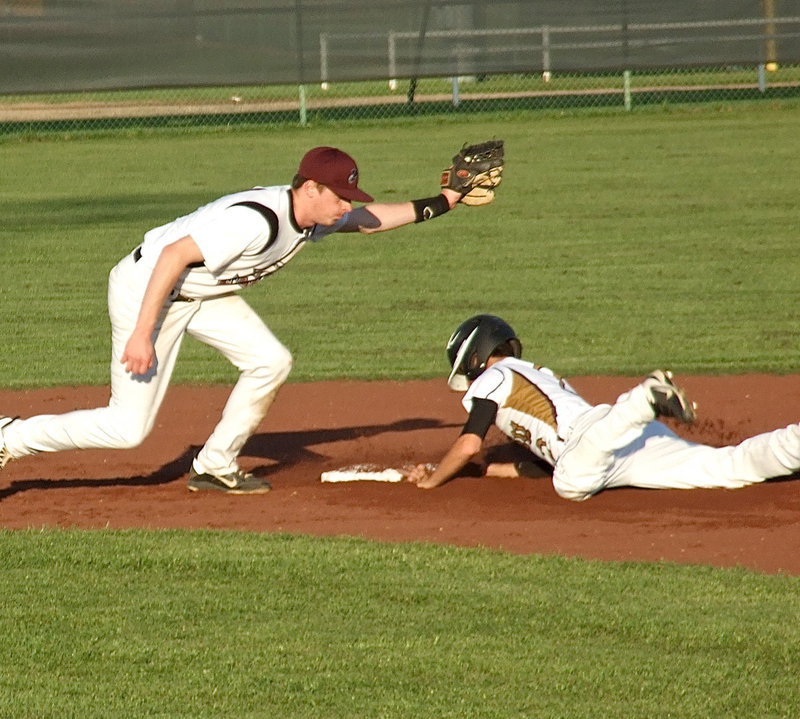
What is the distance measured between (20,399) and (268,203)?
3.78 meters

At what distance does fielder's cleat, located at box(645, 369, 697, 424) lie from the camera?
647cm

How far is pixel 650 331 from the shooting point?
1171cm

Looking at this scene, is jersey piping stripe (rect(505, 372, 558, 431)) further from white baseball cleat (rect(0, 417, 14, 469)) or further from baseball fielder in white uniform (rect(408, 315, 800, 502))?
white baseball cleat (rect(0, 417, 14, 469))

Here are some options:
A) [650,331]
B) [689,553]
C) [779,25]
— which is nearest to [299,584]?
[689,553]

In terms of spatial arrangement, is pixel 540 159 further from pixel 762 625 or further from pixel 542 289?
pixel 762 625

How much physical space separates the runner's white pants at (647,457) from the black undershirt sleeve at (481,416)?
1.29ft

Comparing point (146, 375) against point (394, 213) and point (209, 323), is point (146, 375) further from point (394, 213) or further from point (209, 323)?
point (394, 213)

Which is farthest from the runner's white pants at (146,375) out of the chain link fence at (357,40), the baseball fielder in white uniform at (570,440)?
the chain link fence at (357,40)

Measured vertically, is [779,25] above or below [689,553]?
above

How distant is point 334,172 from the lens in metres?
6.71

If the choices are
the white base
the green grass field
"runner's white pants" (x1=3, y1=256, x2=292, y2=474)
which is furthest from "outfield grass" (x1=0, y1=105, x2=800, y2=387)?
"runner's white pants" (x1=3, y1=256, x2=292, y2=474)

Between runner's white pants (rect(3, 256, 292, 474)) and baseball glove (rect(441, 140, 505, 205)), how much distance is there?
4.18 ft

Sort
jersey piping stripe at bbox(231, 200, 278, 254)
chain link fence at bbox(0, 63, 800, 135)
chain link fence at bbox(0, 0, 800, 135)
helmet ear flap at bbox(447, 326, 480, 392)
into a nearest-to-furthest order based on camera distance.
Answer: jersey piping stripe at bbox(231, 200, 278, 254)
helmet ear flap at bbox(447, 326, 480, 392)
chain link fence at bbox(0, 0, 800, 135)
chain link fence at bbox(0, 63, 800, 135)

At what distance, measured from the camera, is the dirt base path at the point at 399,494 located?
6.69m
